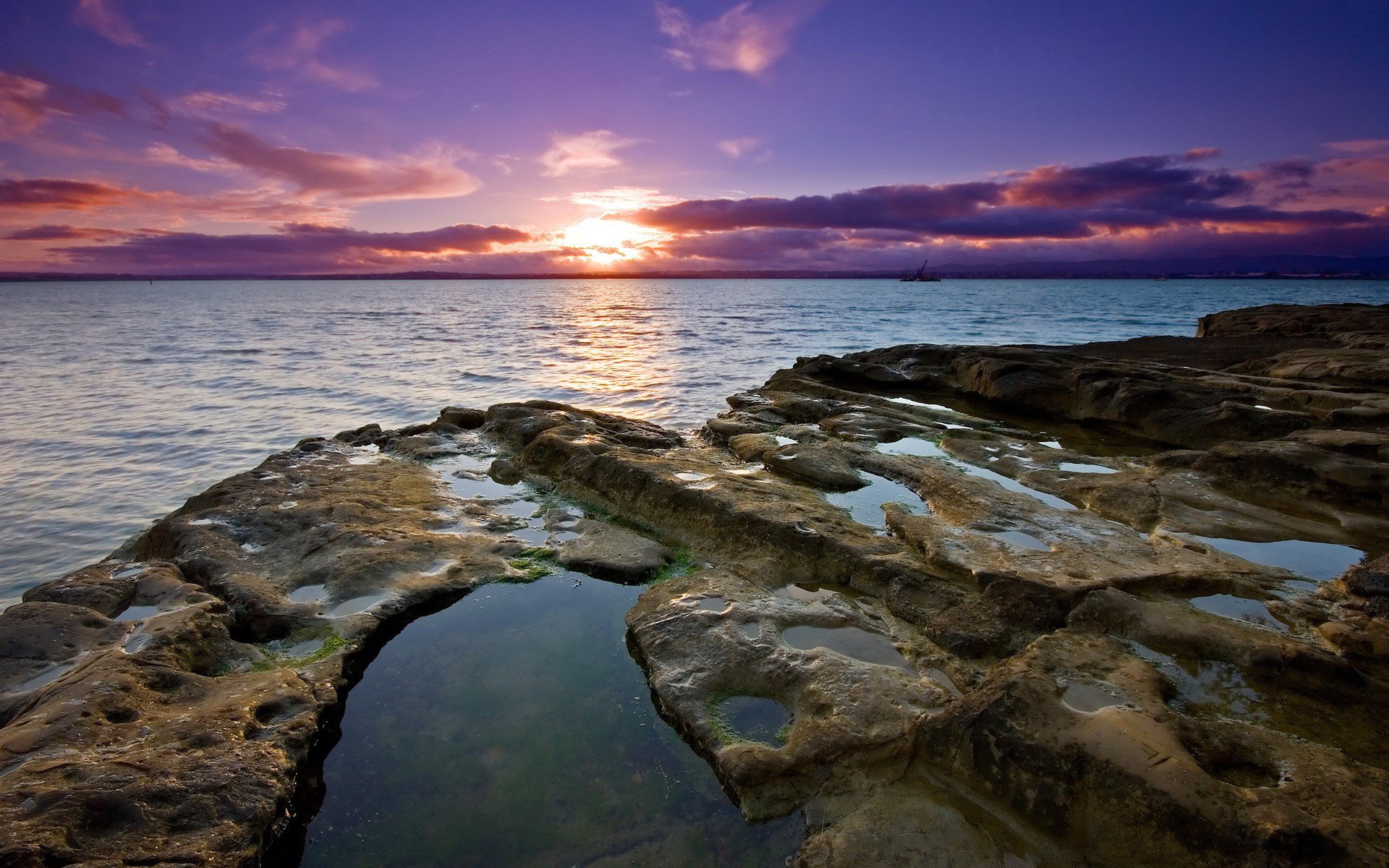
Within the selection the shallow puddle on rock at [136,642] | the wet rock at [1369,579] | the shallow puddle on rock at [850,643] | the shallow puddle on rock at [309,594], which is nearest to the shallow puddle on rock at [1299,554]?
the wet rock at [1369,579]

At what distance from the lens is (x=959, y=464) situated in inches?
340

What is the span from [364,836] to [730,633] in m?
2.45

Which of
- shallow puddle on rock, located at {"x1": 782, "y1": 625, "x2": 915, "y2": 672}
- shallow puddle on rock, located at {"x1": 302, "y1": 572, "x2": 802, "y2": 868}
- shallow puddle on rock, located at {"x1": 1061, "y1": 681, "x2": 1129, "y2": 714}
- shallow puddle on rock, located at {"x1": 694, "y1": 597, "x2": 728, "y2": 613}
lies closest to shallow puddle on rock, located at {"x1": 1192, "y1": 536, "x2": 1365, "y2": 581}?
shallow puddle on rock, located at {"x1": 1061, "y1": 681, "x2": 1129, "y2": 714}

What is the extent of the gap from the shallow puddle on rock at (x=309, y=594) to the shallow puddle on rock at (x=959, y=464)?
22.9 feet

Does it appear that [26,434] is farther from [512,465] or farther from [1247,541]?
[1247,541]

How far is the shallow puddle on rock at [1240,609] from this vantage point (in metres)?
4.68

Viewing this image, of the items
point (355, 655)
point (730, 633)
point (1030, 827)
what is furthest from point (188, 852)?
point (1030, 827)

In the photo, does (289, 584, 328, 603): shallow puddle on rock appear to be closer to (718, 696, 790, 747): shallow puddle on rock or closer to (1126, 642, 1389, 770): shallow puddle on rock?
(718, 696, 790, 747): shallow puddle on rock

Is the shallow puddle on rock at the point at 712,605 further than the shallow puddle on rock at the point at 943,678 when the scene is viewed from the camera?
Yes

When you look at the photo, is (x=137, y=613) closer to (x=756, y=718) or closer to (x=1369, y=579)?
(x=756, y=718)

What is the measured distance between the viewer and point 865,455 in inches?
348

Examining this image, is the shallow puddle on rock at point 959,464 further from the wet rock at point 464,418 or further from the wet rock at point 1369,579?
the wet rock at point 464,418

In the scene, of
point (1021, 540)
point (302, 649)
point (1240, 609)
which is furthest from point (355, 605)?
point (1240, 609)

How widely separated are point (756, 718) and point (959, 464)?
232 inches
